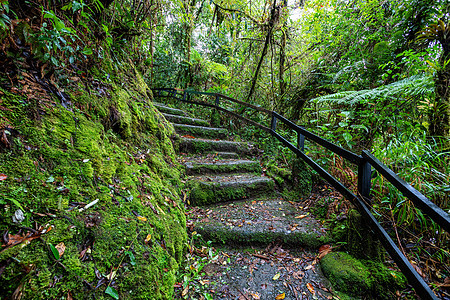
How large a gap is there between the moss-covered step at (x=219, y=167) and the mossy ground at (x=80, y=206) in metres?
1.19

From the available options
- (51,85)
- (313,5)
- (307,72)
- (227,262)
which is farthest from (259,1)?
(227,262)

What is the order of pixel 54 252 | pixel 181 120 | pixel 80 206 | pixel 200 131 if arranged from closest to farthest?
1. pixel 54 252
2. pixel 80 206
3. pixel 200 131
4. pixel 181 120

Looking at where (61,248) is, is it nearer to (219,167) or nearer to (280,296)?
(280,296)

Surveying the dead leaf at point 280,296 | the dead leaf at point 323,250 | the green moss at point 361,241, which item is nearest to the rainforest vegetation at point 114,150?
the green moss at point 361,241

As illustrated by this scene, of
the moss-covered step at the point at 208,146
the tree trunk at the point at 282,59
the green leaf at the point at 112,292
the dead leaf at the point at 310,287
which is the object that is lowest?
the dead leaf at the point at 310,287

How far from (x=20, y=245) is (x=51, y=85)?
1.39 metres

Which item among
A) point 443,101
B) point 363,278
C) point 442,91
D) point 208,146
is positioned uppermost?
point 442,91

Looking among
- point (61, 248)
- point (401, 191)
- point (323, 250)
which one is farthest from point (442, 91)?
point (61, 248)

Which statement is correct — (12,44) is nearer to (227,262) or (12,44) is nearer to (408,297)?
(227,262)

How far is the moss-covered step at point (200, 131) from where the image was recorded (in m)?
4.45

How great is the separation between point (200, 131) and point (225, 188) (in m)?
2.03

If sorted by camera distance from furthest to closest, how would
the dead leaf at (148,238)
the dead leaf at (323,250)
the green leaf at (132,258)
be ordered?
the dead leaf at (323,250), the dead leaf at (148,238), the green leaf at (132,258)

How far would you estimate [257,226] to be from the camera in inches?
96.0

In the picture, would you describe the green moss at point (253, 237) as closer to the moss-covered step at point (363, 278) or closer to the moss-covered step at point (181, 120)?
the moss-covered step at point (363, 278)
